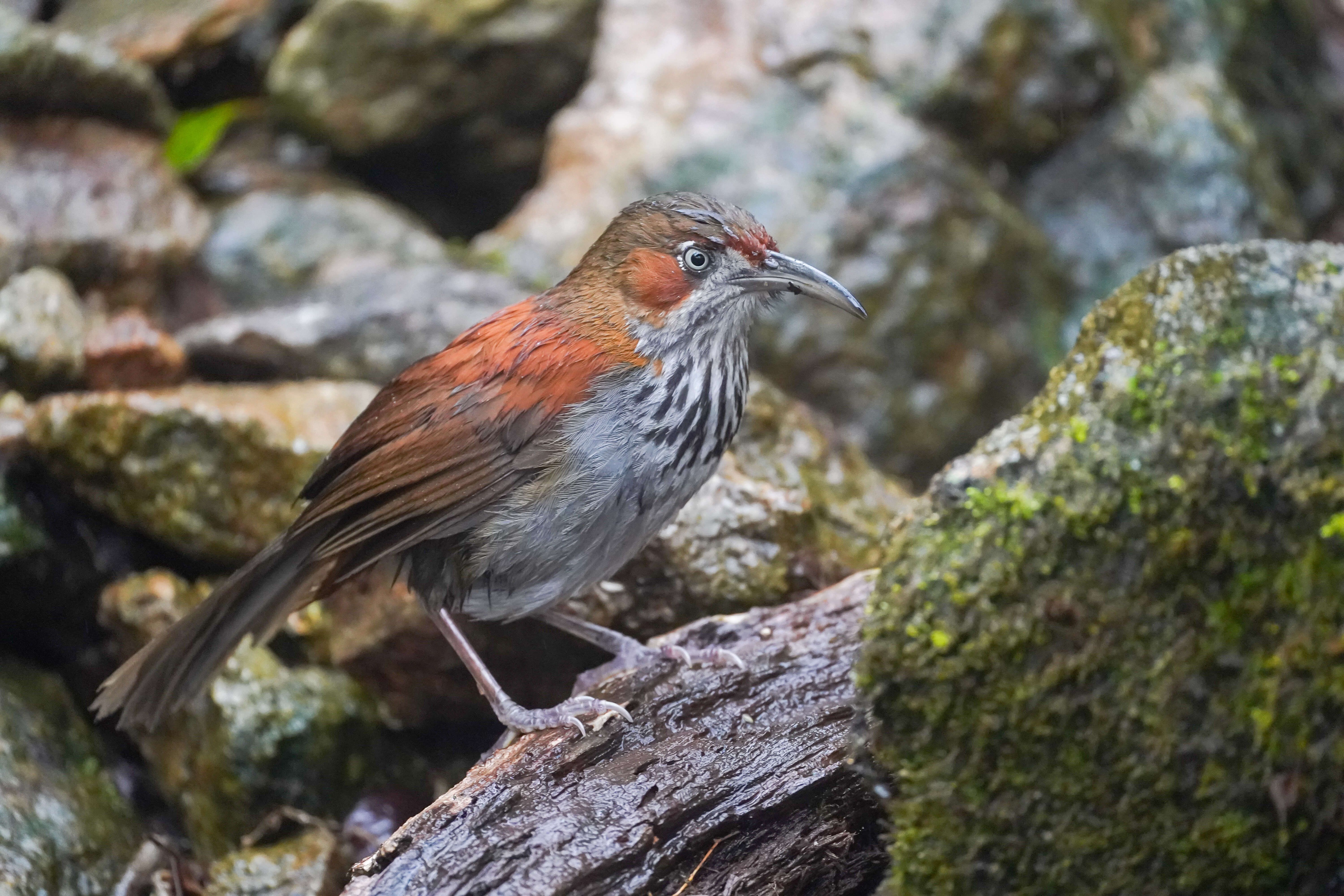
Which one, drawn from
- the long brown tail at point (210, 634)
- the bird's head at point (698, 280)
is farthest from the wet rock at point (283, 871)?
the bird's head at point (698, 280)

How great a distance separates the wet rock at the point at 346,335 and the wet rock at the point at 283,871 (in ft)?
6.87

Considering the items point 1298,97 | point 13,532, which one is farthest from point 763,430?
point 1298,97

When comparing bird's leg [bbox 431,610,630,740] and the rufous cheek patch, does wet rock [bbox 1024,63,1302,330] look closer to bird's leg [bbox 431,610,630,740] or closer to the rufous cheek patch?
the rufous cheek patch

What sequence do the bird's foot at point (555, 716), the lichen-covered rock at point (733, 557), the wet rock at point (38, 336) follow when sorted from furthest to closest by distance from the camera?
1. the wet rock at point (38, 336)
2. the lichen-covered rock at point (733, 557)
3. the bird's foot at point (555, 716)

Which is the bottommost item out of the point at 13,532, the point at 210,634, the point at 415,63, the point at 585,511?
the point at 585,511

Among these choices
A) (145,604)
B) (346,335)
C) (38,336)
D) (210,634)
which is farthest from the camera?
(346,335)

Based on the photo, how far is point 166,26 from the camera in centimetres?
695

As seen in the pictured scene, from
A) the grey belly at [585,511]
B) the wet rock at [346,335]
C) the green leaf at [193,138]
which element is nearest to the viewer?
the grey belly at [585,511]

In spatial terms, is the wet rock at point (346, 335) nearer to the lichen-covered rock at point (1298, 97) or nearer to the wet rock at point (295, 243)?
the wet rock at point (295, 243)

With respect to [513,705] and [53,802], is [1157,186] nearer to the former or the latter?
[513,705]

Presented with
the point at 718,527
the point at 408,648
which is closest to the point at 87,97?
the point at 408,648

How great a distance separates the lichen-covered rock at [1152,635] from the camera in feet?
6.81

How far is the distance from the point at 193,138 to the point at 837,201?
3467 millimetres

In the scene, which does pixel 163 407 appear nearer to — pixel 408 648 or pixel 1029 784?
pixel 408 648
